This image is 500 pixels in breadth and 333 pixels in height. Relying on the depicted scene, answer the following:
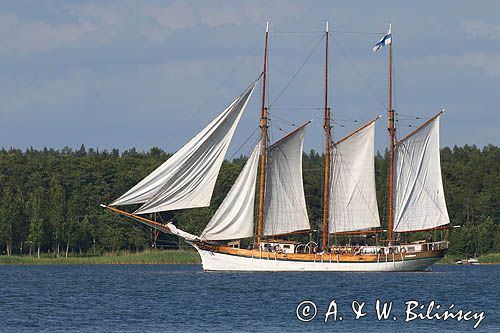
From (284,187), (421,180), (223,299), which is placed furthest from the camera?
(421,180)

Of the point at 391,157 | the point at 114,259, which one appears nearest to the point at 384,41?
the point at 391,157

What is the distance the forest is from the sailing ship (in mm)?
17587

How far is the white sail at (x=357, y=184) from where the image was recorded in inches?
3425

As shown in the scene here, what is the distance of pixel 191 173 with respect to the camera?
7731 centimetres

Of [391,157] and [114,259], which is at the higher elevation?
[391,157]

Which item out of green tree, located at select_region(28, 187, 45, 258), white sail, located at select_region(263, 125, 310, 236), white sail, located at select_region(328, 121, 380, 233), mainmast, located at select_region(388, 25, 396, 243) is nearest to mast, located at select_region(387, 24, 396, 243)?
mainmast, located at select_region(388, 25, 396, 243)

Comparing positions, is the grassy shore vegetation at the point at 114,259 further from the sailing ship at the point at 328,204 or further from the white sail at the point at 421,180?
the white sail at the point at 421,180

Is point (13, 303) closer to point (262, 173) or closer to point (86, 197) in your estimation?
point (262, 173)

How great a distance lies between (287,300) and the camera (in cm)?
6153

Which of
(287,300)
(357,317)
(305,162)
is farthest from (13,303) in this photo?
(305,162)

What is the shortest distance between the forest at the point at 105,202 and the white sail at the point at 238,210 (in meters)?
21.1

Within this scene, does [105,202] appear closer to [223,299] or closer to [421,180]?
[421,180]

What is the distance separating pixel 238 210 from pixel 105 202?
191ft

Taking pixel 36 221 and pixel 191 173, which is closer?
pixel 191 173
